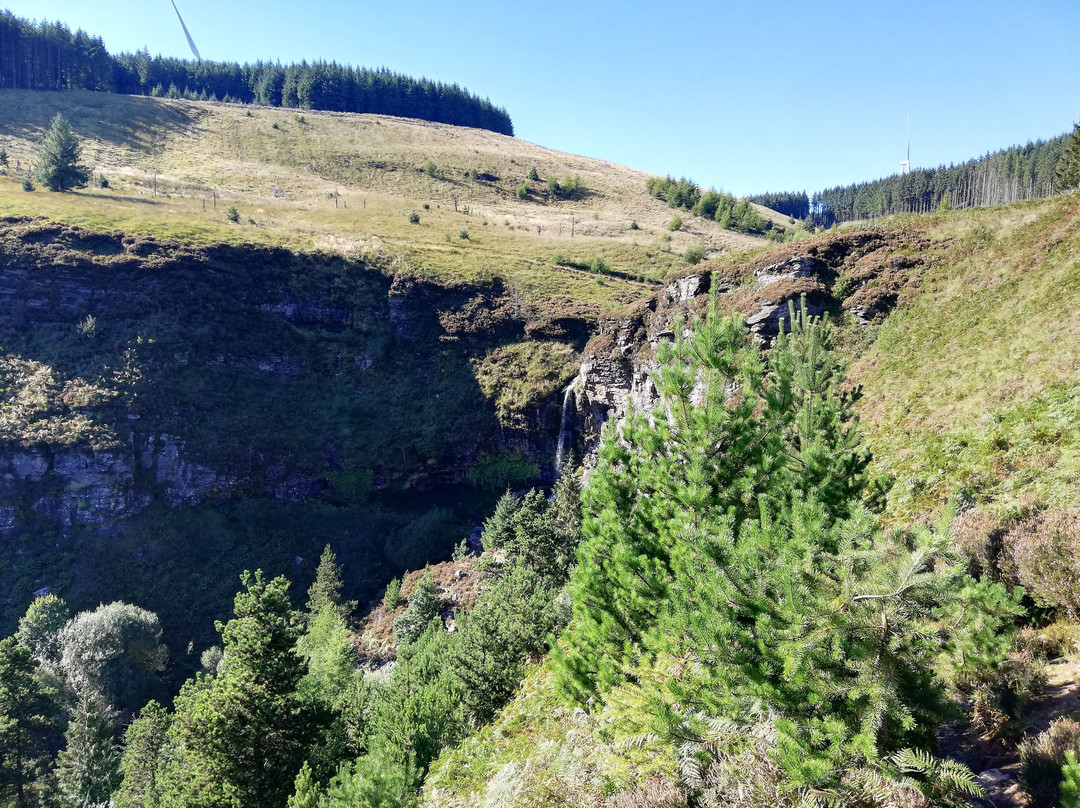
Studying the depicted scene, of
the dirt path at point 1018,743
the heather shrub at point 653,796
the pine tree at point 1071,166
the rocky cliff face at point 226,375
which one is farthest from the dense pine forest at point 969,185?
the heather shrub at point 653,796

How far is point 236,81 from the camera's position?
13800 centimetres

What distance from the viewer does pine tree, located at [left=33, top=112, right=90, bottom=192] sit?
207 feet

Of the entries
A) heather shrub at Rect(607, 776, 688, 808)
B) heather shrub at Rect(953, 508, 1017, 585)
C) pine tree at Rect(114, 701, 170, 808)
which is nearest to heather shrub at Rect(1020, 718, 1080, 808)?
heather shrub at Rect(607, 776, 688, 808)

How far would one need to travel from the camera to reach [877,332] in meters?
24.3

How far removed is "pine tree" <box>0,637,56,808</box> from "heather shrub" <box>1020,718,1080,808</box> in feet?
105

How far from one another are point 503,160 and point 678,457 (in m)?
118

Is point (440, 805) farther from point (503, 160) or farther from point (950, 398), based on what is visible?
point (503, 160)

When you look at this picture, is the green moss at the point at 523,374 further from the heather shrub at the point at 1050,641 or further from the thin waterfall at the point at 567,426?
the heather shrub at the point at 1050,641

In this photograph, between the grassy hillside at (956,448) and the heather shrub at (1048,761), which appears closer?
the heather shrub at (1048,761)

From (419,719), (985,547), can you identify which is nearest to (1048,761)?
(985,547)

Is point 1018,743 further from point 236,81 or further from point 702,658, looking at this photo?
point 236,81

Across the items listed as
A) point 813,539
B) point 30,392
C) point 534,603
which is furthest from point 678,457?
point 30,392

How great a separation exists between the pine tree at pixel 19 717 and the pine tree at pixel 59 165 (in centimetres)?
6547

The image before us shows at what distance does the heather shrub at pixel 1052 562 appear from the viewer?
6.54m
